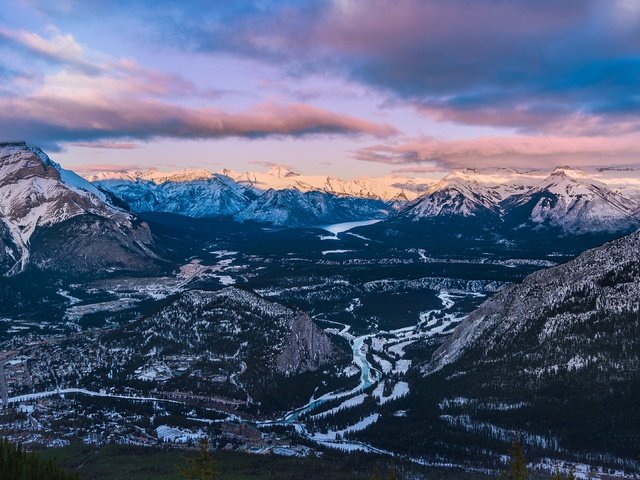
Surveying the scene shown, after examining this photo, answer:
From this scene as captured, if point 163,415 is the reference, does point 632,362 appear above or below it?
above

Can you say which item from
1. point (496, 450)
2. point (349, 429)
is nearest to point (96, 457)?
point (349, 429)

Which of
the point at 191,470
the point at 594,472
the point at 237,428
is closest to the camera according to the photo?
the point at 191,470

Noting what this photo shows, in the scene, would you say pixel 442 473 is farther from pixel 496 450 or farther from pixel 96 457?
pixel 96 457

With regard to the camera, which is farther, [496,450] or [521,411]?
[521,411]

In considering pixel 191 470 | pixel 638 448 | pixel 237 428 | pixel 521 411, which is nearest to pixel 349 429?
pixel 237 428

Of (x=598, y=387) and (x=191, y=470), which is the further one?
(x=598, y=387)

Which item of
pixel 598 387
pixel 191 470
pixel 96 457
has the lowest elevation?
pixel 96 457

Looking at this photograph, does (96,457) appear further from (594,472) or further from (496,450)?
(594,472)

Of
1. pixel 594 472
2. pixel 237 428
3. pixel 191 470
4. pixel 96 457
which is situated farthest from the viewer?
pixel 237 428

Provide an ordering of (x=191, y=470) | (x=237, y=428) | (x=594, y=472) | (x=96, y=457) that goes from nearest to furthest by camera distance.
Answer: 1. (x=191, y=470)
2. (x=594, y=472)
3. (x=96, y=457)
4. (x=237, y=428)
